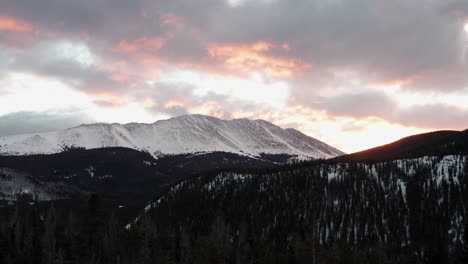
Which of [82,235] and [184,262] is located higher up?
[82,235]

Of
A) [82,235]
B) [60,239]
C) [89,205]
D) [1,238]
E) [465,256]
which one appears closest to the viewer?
[465,256]

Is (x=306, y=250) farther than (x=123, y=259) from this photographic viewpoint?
No

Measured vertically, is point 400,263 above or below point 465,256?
below

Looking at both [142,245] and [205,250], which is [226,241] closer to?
[205,250]

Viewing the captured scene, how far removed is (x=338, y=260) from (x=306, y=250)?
690 centimetres

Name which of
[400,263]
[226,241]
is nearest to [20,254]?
[226,241]

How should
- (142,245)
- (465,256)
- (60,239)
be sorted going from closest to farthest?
(465,256)
(142,245)
(60,239)

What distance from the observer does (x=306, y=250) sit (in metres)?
115

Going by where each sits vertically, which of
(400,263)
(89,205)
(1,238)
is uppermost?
(89,205)

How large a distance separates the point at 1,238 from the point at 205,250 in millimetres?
49488

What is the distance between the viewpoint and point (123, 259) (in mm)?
131625

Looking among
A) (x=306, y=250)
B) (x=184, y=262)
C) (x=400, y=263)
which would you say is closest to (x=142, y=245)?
(x=184, y=262)

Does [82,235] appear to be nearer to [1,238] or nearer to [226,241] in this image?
[1,238]

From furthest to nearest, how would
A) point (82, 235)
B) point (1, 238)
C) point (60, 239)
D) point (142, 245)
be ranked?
1. point (60, 239)
2. point (1, 238)
3. point (142, 245)
4. point (82, 235)
